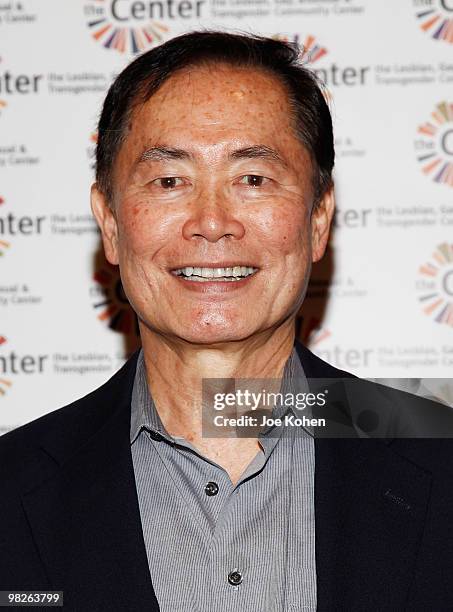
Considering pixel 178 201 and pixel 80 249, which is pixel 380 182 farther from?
pixel 178 201

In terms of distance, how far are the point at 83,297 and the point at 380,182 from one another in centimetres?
101

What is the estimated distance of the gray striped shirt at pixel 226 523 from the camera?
1.81m

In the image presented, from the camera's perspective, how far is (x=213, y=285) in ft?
6.44

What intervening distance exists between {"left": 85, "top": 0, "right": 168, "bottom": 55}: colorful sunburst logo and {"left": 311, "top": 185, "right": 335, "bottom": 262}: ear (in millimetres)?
1091

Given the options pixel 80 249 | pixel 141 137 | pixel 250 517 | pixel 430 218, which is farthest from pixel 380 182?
pixel 250 517

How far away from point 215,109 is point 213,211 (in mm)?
239

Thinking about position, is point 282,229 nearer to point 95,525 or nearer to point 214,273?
point 214,273

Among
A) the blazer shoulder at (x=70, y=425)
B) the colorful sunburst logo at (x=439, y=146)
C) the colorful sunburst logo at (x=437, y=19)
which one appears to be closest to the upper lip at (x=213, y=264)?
the blazer shoulder at (x=70, y=425)

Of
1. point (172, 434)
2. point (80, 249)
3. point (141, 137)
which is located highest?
point (141, 137)

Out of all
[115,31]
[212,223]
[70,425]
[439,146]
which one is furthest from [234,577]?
[115,31]

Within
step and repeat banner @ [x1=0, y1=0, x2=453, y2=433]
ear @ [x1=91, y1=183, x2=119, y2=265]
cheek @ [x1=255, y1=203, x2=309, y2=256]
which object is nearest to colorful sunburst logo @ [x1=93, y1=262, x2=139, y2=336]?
step and repeat banner @ [x1=0, y1=0, x2=453, y2=433]

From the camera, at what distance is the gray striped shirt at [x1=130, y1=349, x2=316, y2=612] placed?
181 cm

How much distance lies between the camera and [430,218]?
A: 3.01 meters
